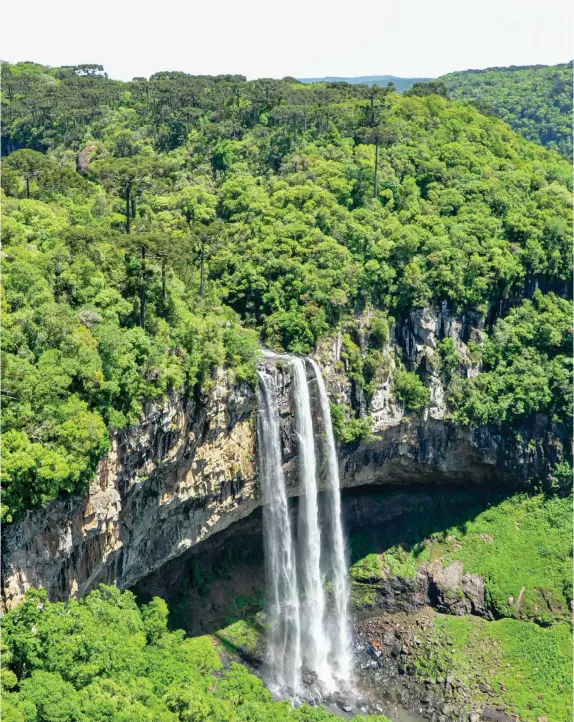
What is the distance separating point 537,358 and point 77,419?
27521 millimetres

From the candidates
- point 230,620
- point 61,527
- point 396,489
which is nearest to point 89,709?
point 61,527

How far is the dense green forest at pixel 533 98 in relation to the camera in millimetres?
85750

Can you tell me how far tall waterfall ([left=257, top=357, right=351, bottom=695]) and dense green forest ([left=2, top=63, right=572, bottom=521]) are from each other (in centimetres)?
359

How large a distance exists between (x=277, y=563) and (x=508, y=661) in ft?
39.7

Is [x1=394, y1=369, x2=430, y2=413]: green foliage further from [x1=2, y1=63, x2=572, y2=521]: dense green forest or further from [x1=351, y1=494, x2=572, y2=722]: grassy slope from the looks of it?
[x1=351, y1=494, x2=572, y2=722]: grassy slope

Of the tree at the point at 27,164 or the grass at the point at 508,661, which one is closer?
the grass at the point at 508,661

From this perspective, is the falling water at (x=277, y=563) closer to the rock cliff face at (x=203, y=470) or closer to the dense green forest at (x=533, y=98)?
the rock cliff face at (x=203, y=470)

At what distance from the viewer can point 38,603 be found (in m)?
24.4

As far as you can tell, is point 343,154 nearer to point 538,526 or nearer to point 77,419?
point 538,526

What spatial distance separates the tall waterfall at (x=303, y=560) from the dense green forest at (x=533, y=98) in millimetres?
52885

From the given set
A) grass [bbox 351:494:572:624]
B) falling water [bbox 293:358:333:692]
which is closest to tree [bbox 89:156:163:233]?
falling water [bbox 293:358:333:692]

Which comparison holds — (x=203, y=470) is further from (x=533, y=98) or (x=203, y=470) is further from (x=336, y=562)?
(x=533, y=98)

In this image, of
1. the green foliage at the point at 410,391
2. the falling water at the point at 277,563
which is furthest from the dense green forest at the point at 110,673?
the green foliage at the point at 410,391

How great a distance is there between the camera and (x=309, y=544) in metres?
38.8
